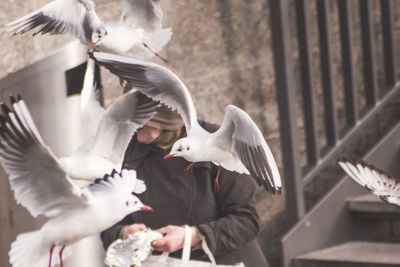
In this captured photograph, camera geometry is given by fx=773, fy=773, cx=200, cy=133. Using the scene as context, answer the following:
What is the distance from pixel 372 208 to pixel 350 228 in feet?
0.50

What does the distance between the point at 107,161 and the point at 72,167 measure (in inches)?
2.3

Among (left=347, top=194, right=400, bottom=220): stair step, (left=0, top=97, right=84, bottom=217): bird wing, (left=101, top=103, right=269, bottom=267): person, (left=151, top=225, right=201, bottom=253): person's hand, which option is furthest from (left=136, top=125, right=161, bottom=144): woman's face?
(left=347, top=194, right=400, bottom=220): stair step

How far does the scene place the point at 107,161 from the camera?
1.12 meters

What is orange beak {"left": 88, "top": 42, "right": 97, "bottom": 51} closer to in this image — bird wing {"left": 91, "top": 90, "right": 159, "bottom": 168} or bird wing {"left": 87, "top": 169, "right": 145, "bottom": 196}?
bird wing {"left": 91, "top": 90, "right": 159, "bottom": 168}

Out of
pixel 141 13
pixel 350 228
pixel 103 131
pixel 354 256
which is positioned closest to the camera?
pixel 103 131

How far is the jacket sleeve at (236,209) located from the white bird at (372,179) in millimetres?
401

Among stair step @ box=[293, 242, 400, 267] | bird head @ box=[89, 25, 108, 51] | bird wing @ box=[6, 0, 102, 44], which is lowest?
stair step @ box=[293, 242, 400, 267]

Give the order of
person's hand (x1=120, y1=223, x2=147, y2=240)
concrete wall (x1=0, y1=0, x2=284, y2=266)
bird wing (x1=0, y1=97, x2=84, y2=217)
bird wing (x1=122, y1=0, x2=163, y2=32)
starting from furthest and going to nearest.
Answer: concrete wall (x1=0, y1=0, x2=284, y2=266), person's hand (x1=120, y1=223, x2=147, y2=240), bird wing (x1=122, y1=0, x2=163, y2=32), bird wing (x1=0, y1=97, x2=84, y2=217)

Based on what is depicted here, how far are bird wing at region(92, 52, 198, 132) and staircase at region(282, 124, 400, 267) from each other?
1598 mm

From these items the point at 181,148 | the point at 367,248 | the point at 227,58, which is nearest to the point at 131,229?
the point at 181,148

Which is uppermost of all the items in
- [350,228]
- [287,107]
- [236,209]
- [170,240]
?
[170,240]

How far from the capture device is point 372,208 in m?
2.82

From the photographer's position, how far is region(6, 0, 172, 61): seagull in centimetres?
118

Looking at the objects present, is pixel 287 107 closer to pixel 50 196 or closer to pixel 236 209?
pixel 236 209
